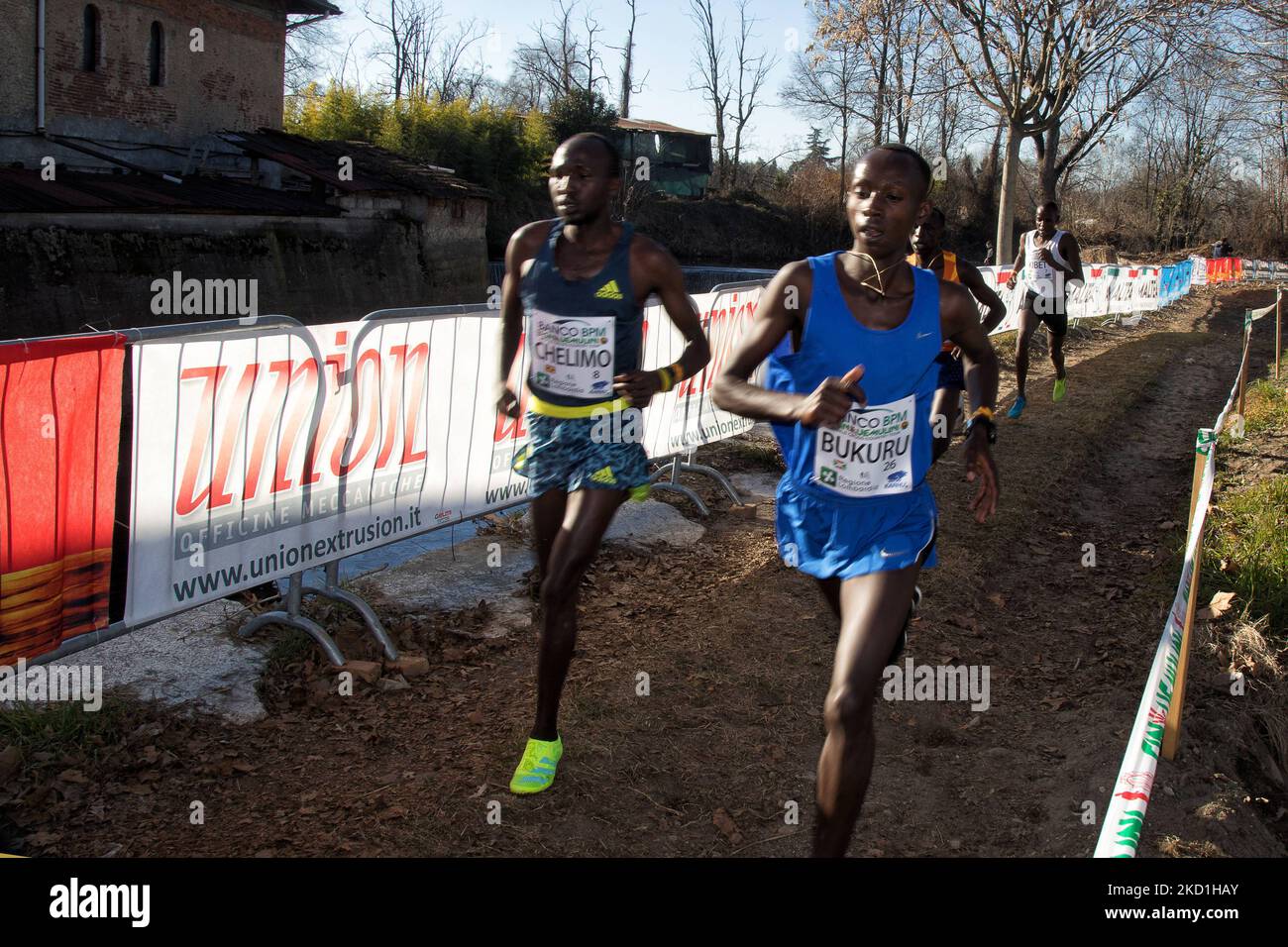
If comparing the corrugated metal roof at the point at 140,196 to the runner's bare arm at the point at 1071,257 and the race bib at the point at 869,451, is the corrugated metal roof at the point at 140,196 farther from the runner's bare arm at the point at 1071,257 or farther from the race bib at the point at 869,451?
the race bib at the point at 869,451

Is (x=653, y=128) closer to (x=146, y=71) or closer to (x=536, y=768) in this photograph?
(x=146, y=71)

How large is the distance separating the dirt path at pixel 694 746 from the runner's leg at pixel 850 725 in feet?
3.06

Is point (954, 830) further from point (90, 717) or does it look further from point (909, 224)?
point (90, 717)

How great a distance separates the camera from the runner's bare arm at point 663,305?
4.05 metres

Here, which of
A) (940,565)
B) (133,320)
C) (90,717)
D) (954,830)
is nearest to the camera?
(954,830)

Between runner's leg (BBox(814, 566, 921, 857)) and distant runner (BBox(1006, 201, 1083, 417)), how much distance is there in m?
8.32

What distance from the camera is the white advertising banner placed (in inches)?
180

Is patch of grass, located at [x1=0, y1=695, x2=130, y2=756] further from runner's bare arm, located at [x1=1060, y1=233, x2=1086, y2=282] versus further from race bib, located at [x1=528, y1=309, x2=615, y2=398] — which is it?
runner's bare arm, located at [x1=1060, y1=233, x2=1086, y2=282]

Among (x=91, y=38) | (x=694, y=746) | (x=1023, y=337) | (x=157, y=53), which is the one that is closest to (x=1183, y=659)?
(x=694, y=746)

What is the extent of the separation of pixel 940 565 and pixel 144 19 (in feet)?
88.1

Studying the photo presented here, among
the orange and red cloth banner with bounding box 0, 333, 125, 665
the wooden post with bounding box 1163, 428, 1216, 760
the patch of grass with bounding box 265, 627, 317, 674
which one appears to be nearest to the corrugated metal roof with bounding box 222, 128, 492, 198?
the patch of grass with bounding box 265, 627, 317, 674

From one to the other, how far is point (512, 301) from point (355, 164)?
2672cm

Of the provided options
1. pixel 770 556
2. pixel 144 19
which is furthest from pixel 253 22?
pixel 770 556

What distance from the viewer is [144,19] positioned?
2700cm
